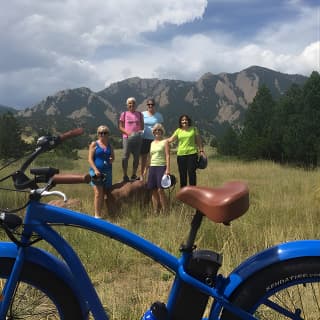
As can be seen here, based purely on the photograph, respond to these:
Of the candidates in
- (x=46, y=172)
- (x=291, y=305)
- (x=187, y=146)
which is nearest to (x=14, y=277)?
(x=46, y=172)

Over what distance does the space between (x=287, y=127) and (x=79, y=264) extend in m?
19.2

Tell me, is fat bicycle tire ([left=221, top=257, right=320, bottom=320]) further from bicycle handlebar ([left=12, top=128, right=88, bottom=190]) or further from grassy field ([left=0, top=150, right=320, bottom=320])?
grassy field ([left=0, top=150, right=320, bottom=320])

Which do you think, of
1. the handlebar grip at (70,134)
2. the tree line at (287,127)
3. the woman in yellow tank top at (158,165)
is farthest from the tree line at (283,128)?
the handlebar grip at (70,134)

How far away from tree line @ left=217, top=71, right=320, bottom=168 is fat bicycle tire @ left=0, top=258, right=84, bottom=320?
54.3ft

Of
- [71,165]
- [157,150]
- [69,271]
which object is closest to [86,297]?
[69,271]

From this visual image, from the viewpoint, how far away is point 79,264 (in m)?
2.12

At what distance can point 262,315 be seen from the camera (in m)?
2.23

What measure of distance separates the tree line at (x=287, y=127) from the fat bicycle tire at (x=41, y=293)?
16539 millimetres

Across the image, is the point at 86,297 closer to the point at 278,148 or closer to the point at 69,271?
the point at 69,271

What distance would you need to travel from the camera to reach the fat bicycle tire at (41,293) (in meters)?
2.10

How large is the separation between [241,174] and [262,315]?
13458 millimetres

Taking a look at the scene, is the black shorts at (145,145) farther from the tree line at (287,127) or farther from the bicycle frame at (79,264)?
the tree line at (287,127)

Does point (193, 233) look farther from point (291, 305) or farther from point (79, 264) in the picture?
point (291, 305)

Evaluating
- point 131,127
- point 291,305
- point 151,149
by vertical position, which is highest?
point 131,127
